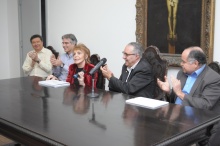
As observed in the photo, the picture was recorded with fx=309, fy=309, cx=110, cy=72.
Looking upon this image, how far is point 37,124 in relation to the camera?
1695mm

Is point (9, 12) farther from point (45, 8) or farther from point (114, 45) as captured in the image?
point (114, 45)

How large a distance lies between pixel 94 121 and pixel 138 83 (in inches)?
44.4

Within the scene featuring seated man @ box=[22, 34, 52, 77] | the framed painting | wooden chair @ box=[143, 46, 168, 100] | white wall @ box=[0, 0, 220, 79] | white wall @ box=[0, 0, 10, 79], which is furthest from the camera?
white wall @ box=[0, 0, 10, 79]

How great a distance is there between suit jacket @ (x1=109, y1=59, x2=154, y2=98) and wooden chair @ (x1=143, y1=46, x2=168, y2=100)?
0.07 meters

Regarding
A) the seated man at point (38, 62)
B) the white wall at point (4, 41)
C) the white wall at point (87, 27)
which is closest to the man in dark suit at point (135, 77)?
the white wall at point (87, 27)

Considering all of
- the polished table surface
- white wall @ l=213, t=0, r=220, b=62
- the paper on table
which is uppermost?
white wall @ l=213, t=0, r=220, b=62

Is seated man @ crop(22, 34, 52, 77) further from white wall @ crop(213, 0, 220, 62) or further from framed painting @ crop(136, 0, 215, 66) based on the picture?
white wall @ crop(213, 0, 220, 62)

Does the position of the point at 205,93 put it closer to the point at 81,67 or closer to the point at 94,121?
the point at 94,121

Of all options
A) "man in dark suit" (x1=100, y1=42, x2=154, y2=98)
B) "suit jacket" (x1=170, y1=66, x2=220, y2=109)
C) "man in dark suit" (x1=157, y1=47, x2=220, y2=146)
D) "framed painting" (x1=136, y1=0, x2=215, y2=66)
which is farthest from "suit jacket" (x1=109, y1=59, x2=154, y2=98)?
"framed painting" (x1=136, y1=0, x2=215, y2=66)

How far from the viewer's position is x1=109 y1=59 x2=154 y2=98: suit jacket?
9.21 feet

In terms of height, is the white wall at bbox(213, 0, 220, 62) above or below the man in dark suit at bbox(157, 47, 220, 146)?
above

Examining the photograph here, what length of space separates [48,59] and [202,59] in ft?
8.49

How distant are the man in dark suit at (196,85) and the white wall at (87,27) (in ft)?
2.03

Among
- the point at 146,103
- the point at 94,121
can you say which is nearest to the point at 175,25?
the point at 146,103
